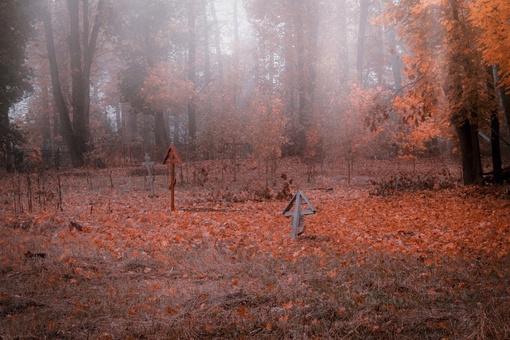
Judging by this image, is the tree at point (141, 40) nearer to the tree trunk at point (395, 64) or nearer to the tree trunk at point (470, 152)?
the tree trunk at point (395, 64)

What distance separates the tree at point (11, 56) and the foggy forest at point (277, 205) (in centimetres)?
12

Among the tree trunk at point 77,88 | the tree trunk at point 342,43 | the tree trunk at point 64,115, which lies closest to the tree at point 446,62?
the tree trunk at point 342,43

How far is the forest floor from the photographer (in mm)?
4730

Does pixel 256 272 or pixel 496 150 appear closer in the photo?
pixel 256 272

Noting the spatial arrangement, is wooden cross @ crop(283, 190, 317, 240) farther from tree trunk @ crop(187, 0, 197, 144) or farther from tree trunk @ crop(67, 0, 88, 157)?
tree trunk @ crop(187, 0, 197, 144)

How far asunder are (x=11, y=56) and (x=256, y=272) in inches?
999

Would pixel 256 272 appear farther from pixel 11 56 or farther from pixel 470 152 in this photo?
pixel 11 56

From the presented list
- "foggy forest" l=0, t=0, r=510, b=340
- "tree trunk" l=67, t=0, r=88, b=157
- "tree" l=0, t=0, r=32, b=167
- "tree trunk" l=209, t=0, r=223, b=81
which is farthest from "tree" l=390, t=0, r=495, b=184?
"tree trunk" l=209, t=0, r=223, b=81

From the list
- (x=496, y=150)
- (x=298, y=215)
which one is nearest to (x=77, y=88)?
(x=496, y=150)

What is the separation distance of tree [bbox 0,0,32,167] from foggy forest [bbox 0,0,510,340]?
119mm

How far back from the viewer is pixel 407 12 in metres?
16.5

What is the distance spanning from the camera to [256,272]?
285 inches

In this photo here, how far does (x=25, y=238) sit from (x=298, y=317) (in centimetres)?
668

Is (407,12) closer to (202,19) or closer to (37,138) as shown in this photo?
(202,19)
